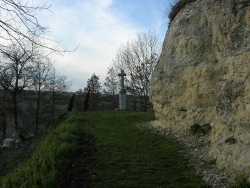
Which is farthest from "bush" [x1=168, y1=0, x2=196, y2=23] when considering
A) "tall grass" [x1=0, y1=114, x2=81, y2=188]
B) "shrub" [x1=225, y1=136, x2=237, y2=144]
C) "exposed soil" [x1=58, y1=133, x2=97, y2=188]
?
"shrub" [x1=225, y1=136, x2=237, y2=144]

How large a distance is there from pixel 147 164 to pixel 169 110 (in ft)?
14.6

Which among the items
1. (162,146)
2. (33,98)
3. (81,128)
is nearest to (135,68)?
(33,98)

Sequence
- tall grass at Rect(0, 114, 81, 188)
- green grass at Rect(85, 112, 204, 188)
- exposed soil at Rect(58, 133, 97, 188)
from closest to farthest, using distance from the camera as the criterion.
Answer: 1. green grass at Rect(85, 112, 204, 188)
2. exposed soil at Rect(58, 133, 97, 188)
3. tall grass at Rect(0, 114, 81, 188)

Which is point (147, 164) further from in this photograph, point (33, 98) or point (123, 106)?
point (33, 98)

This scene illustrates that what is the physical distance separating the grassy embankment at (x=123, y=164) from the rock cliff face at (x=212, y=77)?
101 cm

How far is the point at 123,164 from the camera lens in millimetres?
9031

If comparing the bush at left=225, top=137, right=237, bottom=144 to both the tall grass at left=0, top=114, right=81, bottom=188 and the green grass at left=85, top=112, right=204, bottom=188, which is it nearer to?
the green grass at left=85, top=112, right=204, bottom=188

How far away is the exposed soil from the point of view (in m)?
8.11

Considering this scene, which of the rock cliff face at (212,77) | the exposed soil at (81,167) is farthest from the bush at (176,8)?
the exposed soil at (81,167)

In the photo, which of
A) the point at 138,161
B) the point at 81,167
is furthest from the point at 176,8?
the point at 81,167

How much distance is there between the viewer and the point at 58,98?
1471 inches

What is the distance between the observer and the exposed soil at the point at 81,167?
26.6 feet

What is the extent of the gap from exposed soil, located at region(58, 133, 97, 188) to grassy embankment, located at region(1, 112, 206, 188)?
151 millimetres

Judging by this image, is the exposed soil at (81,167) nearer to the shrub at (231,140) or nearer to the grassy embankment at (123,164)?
the grassy embankment at (123,164)
